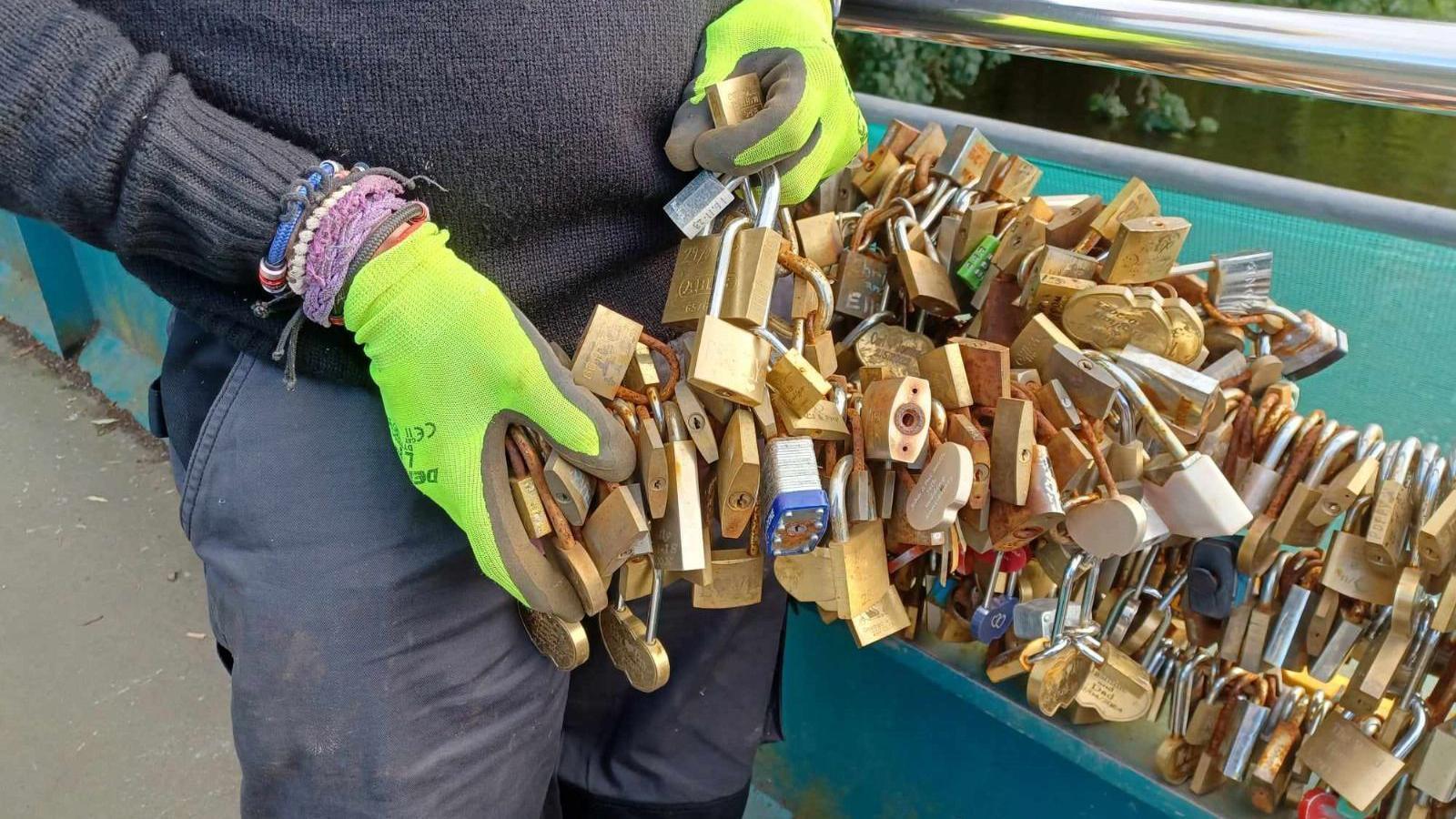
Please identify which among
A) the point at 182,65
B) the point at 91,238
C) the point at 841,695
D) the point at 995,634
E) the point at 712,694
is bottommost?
the point at 841,695

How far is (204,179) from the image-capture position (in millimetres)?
715

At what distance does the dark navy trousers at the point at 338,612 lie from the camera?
31.9 inches

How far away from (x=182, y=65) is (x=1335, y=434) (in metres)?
1.01

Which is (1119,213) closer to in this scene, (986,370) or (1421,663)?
(986,370)

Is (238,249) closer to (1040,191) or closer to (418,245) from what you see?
(418,245)

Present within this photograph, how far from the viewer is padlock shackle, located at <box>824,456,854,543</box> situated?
0.81 metres

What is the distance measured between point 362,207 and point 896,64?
4580mm

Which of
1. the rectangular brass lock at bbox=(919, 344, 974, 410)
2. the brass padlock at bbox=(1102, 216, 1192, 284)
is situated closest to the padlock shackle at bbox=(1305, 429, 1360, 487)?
the brass padlock at bbox=(1102, 216, 1192, 284)

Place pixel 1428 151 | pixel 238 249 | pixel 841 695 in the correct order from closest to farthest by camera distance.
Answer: pixel 238 249, pixel 841 695, pixel 1428 151

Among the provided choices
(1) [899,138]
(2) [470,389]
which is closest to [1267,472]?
(1) [899,138]

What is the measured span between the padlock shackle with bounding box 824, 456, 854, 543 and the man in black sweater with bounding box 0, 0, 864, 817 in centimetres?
26

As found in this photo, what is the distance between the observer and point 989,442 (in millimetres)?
815

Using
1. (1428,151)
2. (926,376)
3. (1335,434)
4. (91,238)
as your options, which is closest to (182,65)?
(91,238)

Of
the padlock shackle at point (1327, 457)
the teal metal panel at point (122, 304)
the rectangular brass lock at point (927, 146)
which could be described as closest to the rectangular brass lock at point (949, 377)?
the padlock shackle at point (1327, 457)
